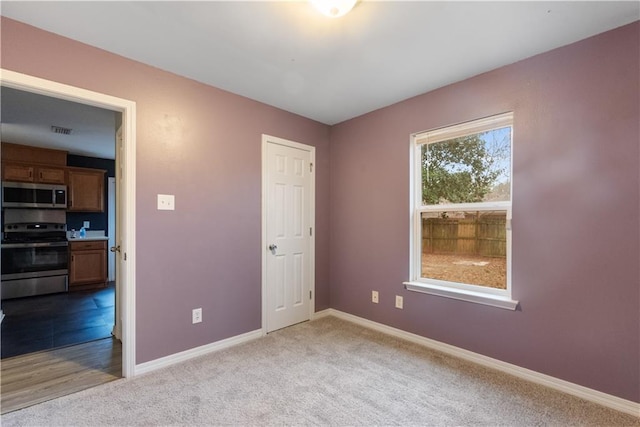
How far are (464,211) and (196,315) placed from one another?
258 centimetres

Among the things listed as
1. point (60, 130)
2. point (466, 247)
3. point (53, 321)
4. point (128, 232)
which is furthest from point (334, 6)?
point (53, 321)

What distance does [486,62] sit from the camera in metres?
2.24

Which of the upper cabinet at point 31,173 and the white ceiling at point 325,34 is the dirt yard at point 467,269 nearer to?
the white ceiling at point 325,34

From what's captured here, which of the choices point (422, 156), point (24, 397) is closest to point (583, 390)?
point (422, 156)

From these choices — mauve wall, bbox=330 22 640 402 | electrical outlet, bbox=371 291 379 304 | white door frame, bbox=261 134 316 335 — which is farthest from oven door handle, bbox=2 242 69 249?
mauve wall, bbox=330 22 640 402

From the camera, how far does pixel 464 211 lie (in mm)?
2619

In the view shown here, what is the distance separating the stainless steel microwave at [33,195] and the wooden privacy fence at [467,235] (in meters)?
5.81

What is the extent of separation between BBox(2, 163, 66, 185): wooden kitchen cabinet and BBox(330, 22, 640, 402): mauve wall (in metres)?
5.84

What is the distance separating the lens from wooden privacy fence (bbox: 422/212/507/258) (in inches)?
95.1

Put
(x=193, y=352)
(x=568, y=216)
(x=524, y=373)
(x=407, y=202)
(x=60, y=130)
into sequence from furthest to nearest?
1. (x=60, y=130)
2. (x=407, y=202)
3. (x=193, y=352)
4. (x=524, y=373)
5. (x=568, y=216)

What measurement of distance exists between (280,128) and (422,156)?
1.55 m

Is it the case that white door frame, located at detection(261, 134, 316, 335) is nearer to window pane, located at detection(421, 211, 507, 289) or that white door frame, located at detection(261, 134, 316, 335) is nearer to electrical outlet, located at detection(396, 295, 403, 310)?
electrical outlet, located at detection(396, 295, 403, 310)

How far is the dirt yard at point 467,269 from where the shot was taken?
7.92 feet

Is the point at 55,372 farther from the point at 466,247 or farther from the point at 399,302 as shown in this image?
the point at 466,247
